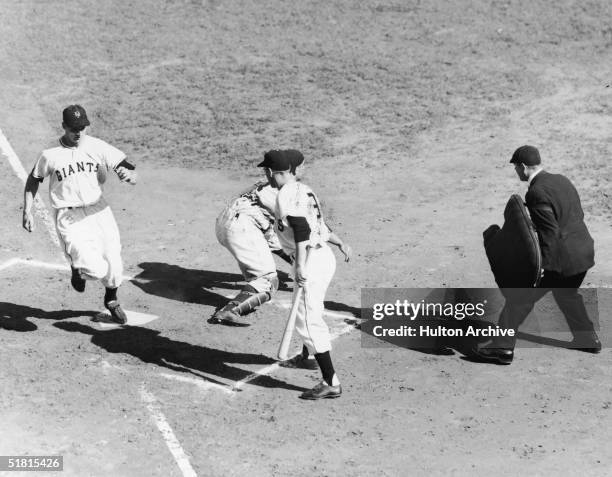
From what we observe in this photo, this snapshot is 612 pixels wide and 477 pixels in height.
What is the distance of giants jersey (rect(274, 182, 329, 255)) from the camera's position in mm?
9664

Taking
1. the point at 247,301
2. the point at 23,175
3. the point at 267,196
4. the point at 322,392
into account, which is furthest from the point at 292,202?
the point at 23,175

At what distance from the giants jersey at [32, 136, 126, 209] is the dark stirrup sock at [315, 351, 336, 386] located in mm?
3153

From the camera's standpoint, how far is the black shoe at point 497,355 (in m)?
10.6

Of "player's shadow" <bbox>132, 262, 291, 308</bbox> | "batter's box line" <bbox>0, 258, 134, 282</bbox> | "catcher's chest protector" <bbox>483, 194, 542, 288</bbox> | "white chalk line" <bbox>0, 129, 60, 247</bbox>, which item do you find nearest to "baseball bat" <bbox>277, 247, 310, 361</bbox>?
"catcher's chest protector" <bbox>483, 194, 542, 288</bbox>

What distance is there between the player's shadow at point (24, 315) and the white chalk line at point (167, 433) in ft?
6.81

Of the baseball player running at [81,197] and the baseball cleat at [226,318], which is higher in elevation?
the baseball player running at [81,197]

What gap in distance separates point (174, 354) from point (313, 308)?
1.94 m

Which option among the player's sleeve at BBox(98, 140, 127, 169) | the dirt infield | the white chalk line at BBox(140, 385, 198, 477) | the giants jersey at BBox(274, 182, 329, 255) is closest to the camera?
the white chalk line at BBox(140, 385, 198, 477)

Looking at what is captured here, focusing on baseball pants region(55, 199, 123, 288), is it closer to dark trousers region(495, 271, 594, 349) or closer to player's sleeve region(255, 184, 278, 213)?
player's sleeve region(255, 184, 278, 213)

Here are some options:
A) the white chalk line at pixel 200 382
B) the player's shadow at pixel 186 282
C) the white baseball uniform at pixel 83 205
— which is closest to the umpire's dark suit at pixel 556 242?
the white chalk line at pixel 200 382

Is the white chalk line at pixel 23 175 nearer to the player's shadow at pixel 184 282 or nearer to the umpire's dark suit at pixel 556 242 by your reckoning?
the player's shadow at pixel 184 282

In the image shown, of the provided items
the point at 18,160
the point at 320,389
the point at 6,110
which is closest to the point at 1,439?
the point at 320,389

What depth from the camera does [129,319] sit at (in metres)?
11.9

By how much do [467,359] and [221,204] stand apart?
18.6 ft
